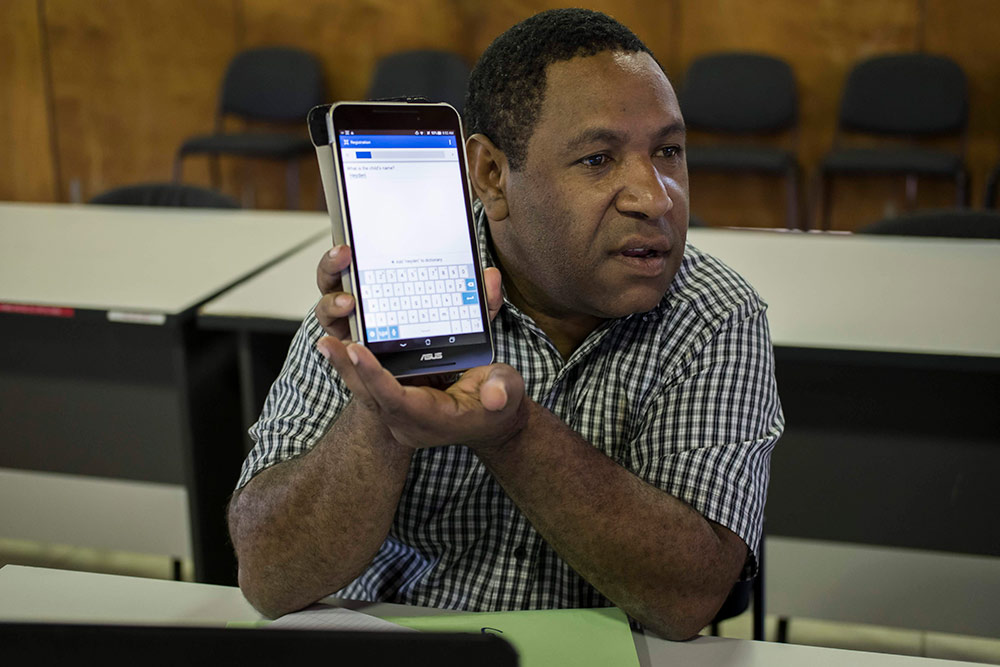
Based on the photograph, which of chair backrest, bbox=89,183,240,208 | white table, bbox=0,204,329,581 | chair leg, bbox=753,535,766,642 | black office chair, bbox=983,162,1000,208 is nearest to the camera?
chair leg, bbox=753,535,766,642

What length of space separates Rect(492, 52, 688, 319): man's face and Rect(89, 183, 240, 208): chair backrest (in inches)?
75.6

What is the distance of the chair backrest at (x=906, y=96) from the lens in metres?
4.25

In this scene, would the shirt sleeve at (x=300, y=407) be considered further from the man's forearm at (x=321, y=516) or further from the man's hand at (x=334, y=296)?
the man's hand at (x=334, y=296)

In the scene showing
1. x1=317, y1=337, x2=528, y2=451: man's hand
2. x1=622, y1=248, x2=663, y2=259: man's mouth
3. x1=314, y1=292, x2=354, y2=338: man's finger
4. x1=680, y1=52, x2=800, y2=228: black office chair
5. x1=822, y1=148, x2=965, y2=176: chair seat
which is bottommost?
x1=317, y1=337, x2=528, y2=451: man's hand

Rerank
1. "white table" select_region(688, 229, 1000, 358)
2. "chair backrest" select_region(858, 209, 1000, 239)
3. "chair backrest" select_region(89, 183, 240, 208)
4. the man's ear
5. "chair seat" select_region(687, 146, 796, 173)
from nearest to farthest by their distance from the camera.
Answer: the man's ear, "white table" select_region(688, 229, 1000, 358), "chair backrest" select_region(858, 209, 1000, 239), "chair backrest" select_region(89, 183, 240, 208), "chair seat" select_region(687, 146, 796, 173)

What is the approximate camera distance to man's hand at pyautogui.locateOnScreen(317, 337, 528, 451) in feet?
2.78

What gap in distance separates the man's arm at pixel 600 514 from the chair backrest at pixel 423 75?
12.1 feet

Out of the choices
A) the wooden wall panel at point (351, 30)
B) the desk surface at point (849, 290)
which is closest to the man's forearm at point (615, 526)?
the desk surface at point (849, 290)

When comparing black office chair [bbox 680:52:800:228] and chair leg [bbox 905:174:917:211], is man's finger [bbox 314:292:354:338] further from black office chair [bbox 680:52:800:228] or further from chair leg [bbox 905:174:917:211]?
chair leg [bbox 905:174:917:211]

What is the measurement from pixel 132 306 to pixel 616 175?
1278mm

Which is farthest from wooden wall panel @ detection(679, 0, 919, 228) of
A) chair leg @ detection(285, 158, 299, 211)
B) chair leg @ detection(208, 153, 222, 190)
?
→ chair leg @ detection(208, 153, 222, 190)

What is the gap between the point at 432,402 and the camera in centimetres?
86

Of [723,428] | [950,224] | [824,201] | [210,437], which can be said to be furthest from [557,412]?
[824,201]

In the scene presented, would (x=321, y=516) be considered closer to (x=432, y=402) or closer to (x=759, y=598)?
(x=432, y=402)
